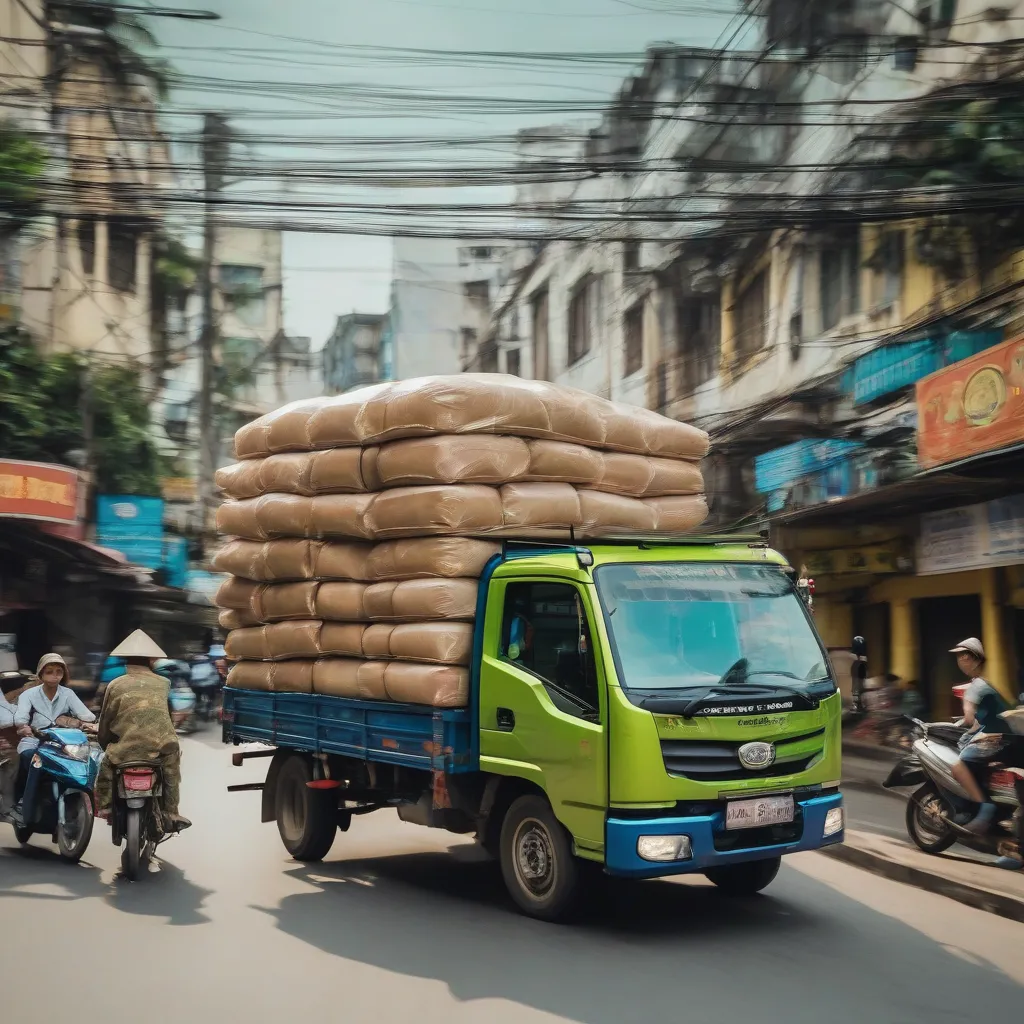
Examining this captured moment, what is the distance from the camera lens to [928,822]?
28.0 ft

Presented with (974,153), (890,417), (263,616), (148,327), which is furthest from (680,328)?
(263,616)

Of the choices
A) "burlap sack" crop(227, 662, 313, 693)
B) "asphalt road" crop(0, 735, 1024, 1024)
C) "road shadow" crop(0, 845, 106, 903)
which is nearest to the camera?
"asphalt road" crop(0, 735, 1024, 1024)

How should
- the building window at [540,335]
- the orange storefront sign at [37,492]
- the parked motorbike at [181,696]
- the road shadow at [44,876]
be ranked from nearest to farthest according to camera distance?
the road shadow at [44,876]
the orange storefront sign at [37,492]
the parked motorbike at [181,696]
the building window at [540,335]

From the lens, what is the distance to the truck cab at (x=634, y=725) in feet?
19.3

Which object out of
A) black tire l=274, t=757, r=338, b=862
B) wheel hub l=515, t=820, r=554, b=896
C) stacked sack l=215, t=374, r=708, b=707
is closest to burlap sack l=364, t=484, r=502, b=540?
stacked sack l=215, t=374, r=708, b=707

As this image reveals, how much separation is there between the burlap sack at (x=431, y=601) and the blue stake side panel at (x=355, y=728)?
0.51m

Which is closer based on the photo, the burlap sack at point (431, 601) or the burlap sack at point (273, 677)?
the burlap sack at point (431, 601)

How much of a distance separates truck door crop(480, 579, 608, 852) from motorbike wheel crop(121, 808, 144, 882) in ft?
7.71

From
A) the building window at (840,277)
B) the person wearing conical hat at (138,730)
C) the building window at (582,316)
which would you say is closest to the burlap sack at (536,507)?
the person wearing conical hat at (138,730)

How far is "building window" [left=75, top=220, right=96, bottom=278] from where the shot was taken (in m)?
28.1

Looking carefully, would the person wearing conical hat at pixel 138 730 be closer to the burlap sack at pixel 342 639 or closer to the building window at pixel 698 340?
the burlap sack at pixel 342 639

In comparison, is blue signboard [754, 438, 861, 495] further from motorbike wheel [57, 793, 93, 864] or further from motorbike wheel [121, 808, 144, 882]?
motorbike wheel [121, 808, 144, 882]

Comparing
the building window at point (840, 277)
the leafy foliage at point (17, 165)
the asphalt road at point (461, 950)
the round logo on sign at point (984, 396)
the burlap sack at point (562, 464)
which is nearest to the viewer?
the asphalt road at point (461, 950)

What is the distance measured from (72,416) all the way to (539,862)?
21021 millimetres
